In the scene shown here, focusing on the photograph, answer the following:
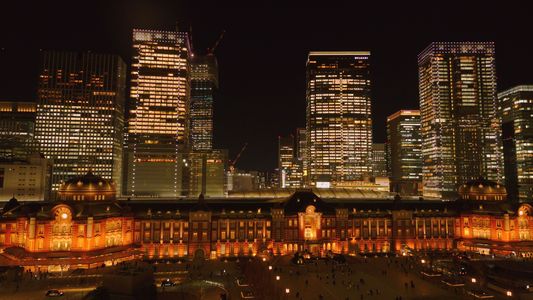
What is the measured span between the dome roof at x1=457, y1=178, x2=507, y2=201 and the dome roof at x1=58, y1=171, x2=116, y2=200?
363ft

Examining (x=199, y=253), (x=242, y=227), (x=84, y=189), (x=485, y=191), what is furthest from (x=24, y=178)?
(x=485, y=191)

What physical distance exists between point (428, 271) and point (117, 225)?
75816 mm

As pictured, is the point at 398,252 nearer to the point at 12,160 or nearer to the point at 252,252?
the point at 252,252

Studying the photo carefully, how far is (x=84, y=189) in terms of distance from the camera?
4001 inches

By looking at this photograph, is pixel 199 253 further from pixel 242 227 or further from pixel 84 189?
pixel 84 189

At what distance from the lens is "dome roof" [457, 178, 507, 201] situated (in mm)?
120625

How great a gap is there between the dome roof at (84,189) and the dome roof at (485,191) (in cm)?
11078

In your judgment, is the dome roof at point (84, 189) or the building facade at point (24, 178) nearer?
the dome roof at point (84, 189)

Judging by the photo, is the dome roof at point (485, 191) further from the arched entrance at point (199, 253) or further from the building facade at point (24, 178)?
the building facade at point (24, 178)

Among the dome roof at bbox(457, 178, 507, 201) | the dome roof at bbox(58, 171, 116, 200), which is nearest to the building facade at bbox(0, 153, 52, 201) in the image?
the dome roof at bbox(58, 171, 116, 200)

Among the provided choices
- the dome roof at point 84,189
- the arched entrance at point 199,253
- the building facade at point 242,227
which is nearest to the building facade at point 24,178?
the building facade at point 242,227

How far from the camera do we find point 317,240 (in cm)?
10819

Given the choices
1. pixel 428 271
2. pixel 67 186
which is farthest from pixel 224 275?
pixel 67 186

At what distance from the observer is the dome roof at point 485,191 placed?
120625 mm
